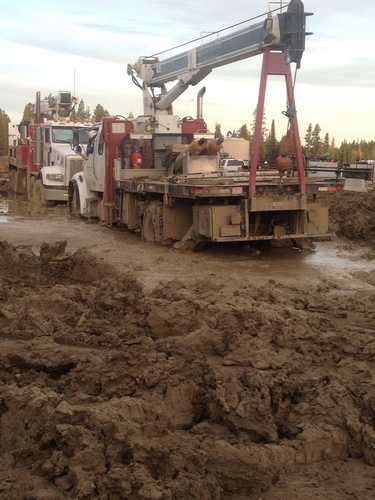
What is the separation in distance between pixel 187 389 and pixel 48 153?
19.5 metres

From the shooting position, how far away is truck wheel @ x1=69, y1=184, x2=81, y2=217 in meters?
18.8

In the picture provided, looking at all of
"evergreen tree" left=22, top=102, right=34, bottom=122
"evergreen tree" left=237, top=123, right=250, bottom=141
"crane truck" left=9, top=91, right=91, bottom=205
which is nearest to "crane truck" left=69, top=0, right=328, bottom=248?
"crane truck" left=9, top=91, right=91, bottom=205

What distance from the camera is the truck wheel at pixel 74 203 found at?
1878cm

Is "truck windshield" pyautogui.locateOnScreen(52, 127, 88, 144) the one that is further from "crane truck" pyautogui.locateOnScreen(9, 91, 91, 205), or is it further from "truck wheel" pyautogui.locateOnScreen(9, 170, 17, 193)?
"truck wheel" pyautogui.locateOnScreen(9, 170, 17, 193)

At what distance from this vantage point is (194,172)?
1442 cm

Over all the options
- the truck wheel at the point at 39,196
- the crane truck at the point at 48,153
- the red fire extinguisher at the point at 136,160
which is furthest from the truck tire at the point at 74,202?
the truck wheel at the point at 39,196

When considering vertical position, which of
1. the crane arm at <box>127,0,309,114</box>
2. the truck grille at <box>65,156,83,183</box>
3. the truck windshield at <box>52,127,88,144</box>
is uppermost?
the crane arm at <box>127,0,309,114</box>

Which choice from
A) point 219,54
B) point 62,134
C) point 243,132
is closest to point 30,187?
point 62,134

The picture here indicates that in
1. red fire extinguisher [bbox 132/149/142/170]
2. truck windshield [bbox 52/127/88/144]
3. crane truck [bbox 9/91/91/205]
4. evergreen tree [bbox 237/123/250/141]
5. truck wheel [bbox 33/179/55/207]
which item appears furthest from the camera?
evergreen tree [bbox 237/123/250/141]

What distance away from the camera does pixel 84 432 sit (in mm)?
4219

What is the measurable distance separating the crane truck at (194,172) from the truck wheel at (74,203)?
3cm

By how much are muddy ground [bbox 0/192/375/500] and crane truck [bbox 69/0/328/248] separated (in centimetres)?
258

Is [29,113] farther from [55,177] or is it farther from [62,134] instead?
[55,177]

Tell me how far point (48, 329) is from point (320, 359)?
2.57 metres
